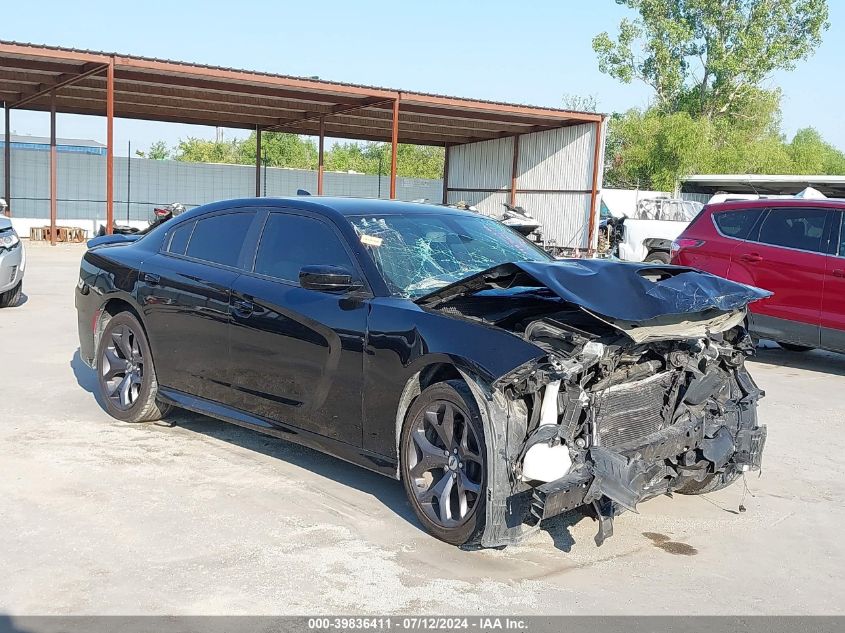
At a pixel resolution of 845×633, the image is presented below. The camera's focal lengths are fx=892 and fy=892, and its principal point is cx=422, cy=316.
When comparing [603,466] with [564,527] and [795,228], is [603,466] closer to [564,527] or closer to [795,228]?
[564,527]

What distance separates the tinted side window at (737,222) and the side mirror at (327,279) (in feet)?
21.8

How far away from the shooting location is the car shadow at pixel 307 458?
4988 mm

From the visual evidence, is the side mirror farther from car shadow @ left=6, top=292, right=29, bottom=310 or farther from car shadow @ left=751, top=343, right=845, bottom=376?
car shadow @ left=6, top=292, right=29, bottom=310

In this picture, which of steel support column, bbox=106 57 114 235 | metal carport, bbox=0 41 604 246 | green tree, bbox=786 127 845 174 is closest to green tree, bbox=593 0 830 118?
green tree, bbox=786 127 845 174

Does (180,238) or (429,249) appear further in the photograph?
(180,238)

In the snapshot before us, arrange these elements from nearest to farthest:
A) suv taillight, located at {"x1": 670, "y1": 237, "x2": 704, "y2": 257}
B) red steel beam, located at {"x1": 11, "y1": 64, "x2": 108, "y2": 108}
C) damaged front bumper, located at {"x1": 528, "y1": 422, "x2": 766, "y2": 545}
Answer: damaged front bumper, located at {"x1": 528, "y1": 422, "x2": 766, "y2": 545} → suv taillight, located at {"x1": 670, "y1": 237, "x2": 704, "y2": 257} → red steel beam, located at {"x1": 11, "y1": 64, "x2": 108, "y2": 108}

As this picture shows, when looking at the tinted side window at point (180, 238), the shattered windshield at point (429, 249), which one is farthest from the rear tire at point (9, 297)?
the shattered windshield at point (429, 249)

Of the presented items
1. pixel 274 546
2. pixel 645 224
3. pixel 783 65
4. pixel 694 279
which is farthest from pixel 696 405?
pixel 783 65

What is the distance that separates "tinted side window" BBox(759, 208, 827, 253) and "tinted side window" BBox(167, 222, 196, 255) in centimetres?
648

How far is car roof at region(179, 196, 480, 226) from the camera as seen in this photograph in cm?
532

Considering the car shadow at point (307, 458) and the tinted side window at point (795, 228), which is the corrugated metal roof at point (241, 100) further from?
the car shadow at point (307, 458)

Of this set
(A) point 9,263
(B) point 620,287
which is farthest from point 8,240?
(B) point 620,287

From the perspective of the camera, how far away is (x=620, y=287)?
4180 mm

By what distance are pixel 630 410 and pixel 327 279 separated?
5.51ft
